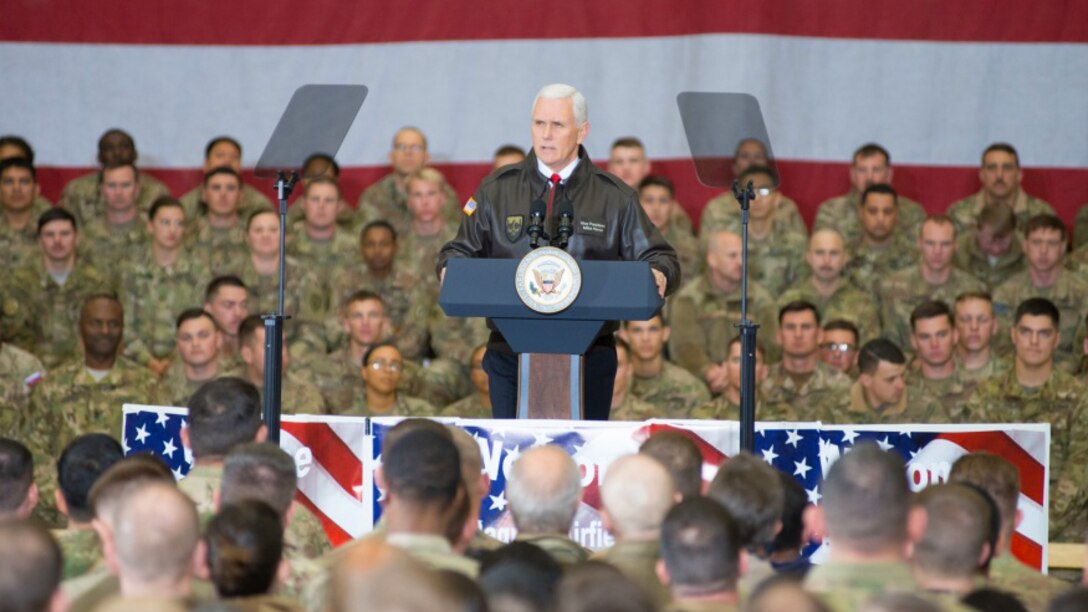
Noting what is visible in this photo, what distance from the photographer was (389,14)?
1040 centimetres

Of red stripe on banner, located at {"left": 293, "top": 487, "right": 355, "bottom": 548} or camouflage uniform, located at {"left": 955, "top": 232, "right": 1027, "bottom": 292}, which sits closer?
red stripe on banner, located at {"left": 293, "top": 487, "right": 355, "bottom": 548}

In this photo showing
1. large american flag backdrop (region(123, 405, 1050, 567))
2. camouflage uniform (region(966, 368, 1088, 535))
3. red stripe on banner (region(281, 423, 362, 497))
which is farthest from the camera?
camouflage uniform (region(966, 368, 1088, 535))

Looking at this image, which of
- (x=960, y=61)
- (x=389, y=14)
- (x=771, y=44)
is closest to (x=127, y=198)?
(x=389, y=14)

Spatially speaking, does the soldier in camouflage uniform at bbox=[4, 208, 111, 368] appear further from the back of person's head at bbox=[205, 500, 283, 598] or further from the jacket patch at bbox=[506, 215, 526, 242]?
the back of person's head at bbox=[205, 500, 283, 598]

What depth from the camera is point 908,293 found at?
9258 millimetres

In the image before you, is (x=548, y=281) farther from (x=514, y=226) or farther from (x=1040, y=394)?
(x=1040, y=394)

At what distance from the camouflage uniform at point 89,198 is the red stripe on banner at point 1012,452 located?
18.0 ft

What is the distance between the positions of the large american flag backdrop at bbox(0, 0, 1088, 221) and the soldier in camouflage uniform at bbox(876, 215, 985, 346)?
95cm

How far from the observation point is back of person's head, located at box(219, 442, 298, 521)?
4.21 metres

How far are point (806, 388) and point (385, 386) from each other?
6.49 ft

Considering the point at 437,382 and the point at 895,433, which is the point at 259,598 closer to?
the point at 895,433

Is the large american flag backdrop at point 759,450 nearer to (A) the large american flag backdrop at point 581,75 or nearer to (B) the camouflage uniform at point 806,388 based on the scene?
(B) the camouflage uniform at point 806,388

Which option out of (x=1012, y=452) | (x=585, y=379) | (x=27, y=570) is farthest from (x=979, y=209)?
(x=27, y=570)

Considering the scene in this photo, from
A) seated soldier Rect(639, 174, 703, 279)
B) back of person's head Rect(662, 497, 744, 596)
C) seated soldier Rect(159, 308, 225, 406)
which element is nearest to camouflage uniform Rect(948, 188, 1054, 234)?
seated soldier Rect(639, 174, 703, 279)
